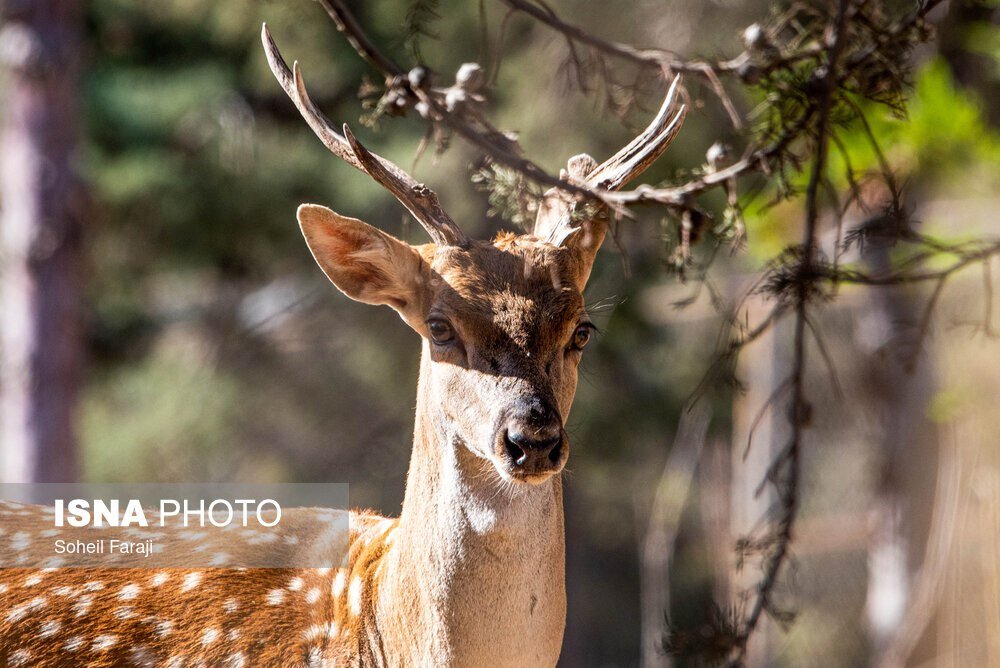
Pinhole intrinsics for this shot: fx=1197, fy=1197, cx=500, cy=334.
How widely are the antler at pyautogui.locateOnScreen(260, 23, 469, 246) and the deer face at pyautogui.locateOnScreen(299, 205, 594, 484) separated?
0.25 ft

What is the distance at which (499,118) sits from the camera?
10.6 m

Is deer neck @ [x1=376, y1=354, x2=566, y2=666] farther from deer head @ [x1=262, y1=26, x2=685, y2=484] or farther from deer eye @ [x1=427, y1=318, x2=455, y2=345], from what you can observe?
deer eye @ [x1=427, y1=318, x2=455, y2=345]

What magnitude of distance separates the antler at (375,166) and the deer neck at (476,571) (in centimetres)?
57

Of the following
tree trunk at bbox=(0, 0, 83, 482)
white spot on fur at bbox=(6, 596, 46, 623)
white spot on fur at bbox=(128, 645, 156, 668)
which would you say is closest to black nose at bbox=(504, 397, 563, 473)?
white spot on fur at bbox=(128, 645, 156, 668)

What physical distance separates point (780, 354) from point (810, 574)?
275 centimetres

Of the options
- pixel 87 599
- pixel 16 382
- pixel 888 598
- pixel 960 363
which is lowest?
pixel 87 599

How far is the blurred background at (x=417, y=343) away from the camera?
796 cm

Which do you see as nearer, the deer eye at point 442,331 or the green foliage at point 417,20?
the deer eye at point 442,331

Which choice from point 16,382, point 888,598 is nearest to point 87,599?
point 16,382

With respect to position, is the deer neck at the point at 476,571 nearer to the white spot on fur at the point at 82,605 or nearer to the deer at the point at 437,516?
the deer at the point at 437,516

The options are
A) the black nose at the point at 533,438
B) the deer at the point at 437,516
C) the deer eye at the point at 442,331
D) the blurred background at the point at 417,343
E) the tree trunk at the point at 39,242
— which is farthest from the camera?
the tree trunk at the point at 39,242

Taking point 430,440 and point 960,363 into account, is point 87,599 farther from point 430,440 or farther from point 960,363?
point 960,363

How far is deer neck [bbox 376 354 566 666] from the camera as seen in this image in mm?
3391

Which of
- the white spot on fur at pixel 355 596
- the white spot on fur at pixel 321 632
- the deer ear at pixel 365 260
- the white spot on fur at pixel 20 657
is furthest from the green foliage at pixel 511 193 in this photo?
the white spot on fur at pixel 20 657
